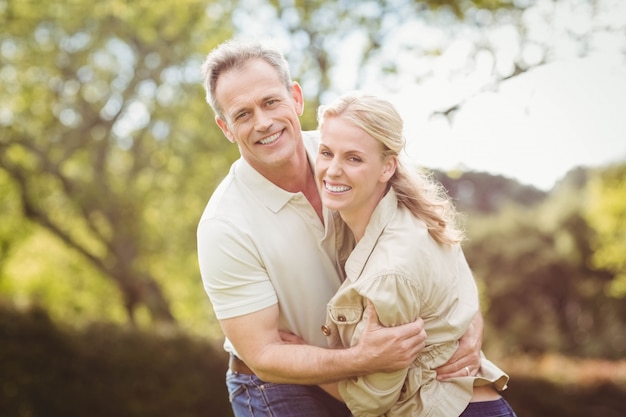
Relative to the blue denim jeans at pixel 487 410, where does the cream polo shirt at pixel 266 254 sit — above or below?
above

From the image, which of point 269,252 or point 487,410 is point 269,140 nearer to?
point 269,252

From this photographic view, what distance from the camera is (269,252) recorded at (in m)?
3.48

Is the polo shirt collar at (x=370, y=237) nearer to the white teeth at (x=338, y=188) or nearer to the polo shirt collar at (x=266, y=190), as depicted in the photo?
the white teeth at (x=338, y=188)

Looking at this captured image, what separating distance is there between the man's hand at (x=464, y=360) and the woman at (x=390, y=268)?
33 mm

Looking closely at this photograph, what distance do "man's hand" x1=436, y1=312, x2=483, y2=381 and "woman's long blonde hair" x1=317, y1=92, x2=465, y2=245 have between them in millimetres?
450

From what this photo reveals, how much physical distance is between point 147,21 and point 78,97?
2106mm

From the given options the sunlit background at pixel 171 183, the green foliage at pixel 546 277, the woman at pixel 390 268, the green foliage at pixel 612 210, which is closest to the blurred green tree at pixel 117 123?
the sunlit background at pixel 171 183

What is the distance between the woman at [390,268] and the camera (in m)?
3.08

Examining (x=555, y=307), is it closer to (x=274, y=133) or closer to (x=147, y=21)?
(x=147, y=21)

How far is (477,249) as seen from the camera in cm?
2738

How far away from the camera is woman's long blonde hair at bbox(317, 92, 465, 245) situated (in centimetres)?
316

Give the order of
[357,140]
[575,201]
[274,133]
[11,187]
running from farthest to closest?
[575,201]
[11,187]
[274,133]
[357,140]

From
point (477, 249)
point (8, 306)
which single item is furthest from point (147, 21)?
point (477, 249)

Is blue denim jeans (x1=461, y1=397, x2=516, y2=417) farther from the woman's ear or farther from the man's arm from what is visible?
the woman's ear
